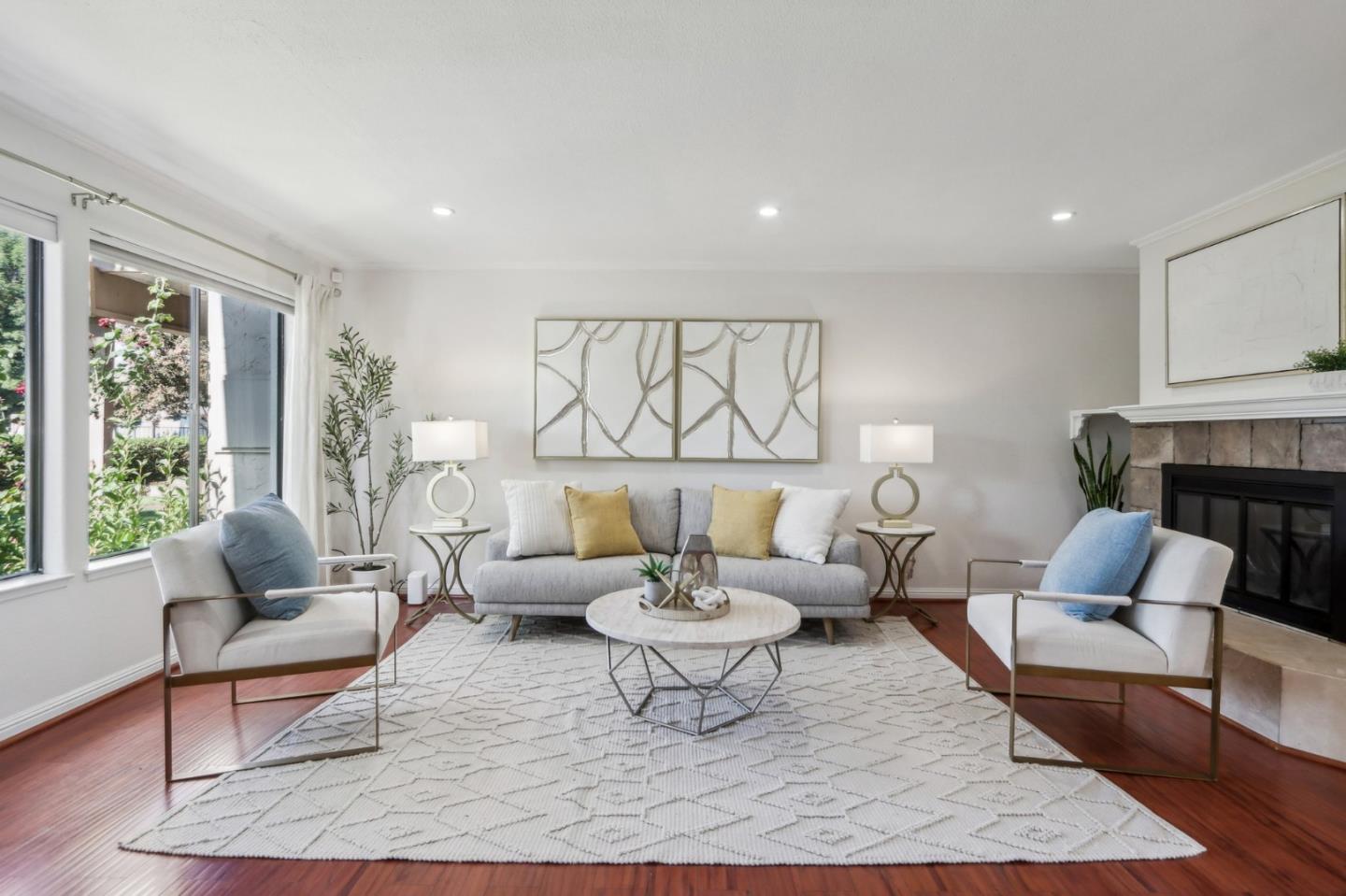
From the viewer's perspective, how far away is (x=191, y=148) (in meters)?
2.90

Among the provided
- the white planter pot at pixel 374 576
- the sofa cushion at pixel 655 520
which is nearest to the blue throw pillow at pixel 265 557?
the white planter pot at pixel 374 576

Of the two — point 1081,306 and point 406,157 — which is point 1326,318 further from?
point 406,157

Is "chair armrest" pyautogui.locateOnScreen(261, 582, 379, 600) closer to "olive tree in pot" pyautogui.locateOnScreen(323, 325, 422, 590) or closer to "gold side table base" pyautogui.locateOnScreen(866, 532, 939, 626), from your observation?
"olive tree in pot" pyautogui.locateOnScreen(323, 325, 422, 590)

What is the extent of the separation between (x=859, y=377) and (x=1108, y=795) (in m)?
3.15

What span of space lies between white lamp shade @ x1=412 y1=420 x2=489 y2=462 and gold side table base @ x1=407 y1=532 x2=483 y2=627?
1.72 ft

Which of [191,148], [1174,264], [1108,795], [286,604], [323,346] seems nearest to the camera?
[1108,795]

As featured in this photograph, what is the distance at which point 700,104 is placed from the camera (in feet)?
8.07

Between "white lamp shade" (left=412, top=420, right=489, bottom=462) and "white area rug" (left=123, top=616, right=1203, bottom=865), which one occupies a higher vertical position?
"white lamp shade" (left=412, top=420, right=489, bottom=462)

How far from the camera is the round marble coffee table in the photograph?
2.37m

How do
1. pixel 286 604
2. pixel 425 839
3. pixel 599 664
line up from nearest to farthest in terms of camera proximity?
pixel 425 839 → pixel 286 604 → pixel 599 664

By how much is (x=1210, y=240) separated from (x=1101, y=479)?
1.79 m

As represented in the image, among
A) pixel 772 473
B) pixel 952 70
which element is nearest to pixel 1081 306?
pixel 772 473

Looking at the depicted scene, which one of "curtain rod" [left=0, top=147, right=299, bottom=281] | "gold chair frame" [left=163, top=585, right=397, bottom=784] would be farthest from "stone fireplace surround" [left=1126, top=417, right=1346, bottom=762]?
"curtain rod" [left=0, top=147, right=299, bottom=281]

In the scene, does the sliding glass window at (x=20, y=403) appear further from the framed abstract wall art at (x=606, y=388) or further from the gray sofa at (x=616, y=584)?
the framed abstract wall art at (x=606, y=388)
